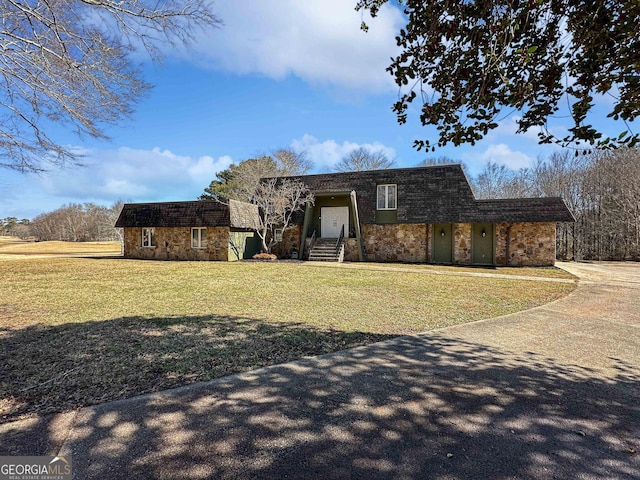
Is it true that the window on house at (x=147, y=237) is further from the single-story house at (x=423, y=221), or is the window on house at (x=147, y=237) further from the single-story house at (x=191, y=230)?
the single-story house at (x=423, y=221)

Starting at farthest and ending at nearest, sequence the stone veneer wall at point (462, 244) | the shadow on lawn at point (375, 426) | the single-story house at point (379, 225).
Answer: the stone veneer wall at point (462, 244)
the single-story house at point (379, 225)
the shadow on lawn at point (375, 426)

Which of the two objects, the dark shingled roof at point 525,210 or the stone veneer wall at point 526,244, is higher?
the dark shingled roof at point 525,210

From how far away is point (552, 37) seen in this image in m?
3.62

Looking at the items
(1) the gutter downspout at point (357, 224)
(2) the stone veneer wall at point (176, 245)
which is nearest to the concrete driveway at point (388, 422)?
(1) the gutter downspout at point (357, 224)

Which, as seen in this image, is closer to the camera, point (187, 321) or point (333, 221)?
point (187, 321)

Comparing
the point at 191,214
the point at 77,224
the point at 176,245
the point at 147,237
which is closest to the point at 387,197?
the point at 191,214

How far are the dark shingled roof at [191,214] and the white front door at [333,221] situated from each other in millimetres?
4485

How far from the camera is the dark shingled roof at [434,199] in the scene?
16.8m

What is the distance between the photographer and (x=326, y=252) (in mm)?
19312

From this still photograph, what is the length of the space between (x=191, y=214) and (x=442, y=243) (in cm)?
1558

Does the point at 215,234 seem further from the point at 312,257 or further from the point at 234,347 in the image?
the point at 234,347

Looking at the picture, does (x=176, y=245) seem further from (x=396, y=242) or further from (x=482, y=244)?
(x=482, y=244)

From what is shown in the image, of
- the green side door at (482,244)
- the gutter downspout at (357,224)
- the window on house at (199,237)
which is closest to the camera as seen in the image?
the green side door at (482,244)

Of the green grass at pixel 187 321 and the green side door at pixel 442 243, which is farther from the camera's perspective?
the green side door at pixel 442 243
